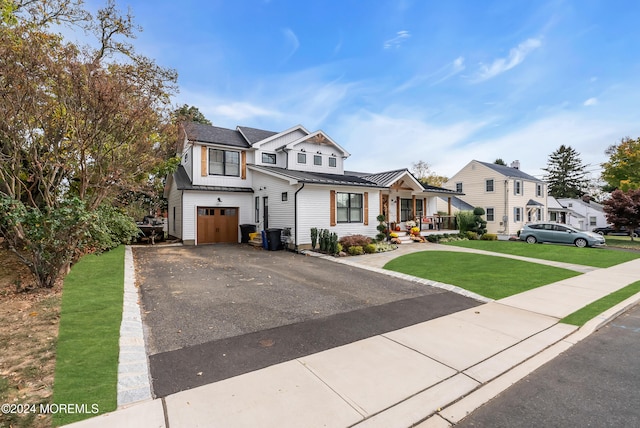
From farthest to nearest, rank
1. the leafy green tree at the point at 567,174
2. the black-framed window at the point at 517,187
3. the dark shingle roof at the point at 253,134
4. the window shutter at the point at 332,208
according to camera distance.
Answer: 1. the leafy green tree at the point at 567,174
2. the black-framed window at the point at 517,187
3. the dark shingle roof at the point at 253,134
4. the window shutter at the point at 332,208

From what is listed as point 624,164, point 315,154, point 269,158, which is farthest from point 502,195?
point 269,158

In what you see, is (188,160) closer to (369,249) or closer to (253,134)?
(253,134)

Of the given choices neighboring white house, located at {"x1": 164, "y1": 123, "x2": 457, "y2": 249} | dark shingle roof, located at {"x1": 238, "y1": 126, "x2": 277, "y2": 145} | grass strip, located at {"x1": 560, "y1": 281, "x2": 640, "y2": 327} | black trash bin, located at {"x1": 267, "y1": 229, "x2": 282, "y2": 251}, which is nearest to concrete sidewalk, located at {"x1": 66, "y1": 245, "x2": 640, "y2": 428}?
grass strip, located at {"x1": 560, "y1": 281, "x2": 640, "y2": 327}

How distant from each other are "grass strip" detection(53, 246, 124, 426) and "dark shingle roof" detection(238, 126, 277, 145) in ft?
45.7

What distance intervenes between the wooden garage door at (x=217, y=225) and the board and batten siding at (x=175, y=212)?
4.71ft

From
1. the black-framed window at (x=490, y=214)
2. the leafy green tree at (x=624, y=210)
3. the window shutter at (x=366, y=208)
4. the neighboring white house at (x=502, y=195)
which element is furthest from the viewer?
the black-framed window at (x=490, y=214)

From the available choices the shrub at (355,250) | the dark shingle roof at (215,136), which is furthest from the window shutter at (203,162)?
the shrub at (355,250)

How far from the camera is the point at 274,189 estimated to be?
53.9ft

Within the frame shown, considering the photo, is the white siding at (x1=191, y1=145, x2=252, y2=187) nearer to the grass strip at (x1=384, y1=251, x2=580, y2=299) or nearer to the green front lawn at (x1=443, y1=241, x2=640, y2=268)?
the grass strip at (x1=384, y1=251, x2=580, y2=299)

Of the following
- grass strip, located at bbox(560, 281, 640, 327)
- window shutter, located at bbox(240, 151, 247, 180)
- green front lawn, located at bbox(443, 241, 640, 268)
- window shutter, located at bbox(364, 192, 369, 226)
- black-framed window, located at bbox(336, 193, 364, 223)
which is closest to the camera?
grass strip, located at bbox(560, 281, 640, 327)

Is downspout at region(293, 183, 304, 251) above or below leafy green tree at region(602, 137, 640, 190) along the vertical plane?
below

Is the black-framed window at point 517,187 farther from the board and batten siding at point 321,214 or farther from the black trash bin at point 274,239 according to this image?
the black trash bin at point 274,239

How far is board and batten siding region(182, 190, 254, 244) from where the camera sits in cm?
1697

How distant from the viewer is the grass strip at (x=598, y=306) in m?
5.40
